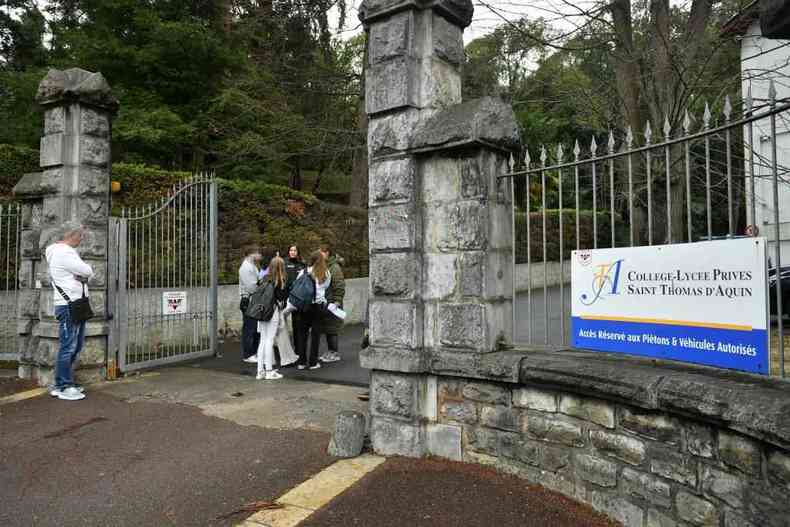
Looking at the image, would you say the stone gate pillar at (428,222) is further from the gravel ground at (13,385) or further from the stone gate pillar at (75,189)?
the gravel ground at (13,385)

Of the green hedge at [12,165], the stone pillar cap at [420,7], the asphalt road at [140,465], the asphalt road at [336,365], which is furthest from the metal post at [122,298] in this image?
the stone pillar cap at [420,7]

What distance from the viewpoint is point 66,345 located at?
6160 mm

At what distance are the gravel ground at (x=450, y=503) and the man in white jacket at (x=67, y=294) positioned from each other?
4107mm

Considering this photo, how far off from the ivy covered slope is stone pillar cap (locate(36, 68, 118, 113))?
265 centimetres

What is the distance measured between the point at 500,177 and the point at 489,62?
7.06m

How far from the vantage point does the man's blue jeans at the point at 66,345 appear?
6.16 metres

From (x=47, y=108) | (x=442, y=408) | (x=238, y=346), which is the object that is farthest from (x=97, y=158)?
(x=442, y=408)

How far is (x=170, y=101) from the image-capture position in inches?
541

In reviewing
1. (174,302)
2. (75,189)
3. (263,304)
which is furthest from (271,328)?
(75,189)

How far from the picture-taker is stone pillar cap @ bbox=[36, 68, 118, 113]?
6.80 metres

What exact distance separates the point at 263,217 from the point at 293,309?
4.01 metres

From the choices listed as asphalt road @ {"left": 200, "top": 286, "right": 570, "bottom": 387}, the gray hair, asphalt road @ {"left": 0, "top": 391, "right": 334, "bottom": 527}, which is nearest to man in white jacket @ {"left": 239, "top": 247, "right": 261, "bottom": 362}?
asphalt road @ {"left": 200, "top": 286, "right": 570, "bottom": 387}

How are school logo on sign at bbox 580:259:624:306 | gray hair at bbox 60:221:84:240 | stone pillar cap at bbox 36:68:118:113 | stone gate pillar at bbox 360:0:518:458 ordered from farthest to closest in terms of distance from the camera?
stone pillar cap at bbox 36:68:118:113 → gray hair at bbox 60:221:84:240 → stone gate pillar at bbox 360:0:518:458 → school logo on sign at bbox 580:259:624:306

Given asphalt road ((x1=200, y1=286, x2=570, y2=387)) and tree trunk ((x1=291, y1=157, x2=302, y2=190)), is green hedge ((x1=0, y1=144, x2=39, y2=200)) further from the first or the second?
tree trunk ((x1=291, y1=157, x2=302, y2=190))
